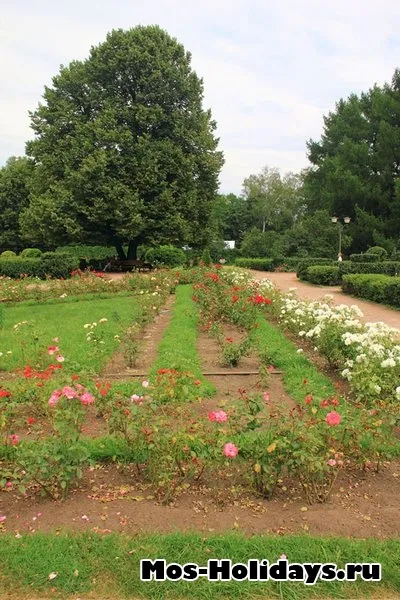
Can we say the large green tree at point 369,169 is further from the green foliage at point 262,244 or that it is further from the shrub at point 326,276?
the shrub at point 326,276

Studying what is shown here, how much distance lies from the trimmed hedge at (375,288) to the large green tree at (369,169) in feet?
61.0

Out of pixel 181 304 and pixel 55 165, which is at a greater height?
pixel 55 165

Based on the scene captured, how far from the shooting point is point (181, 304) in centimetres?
1198

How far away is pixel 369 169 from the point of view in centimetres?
3712

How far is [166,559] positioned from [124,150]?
2358cm

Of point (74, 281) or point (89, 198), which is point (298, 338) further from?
point (89, 198)

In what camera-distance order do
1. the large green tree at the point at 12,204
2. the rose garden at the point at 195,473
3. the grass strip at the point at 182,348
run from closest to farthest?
the rose garden at the point at 195,473, the grass strip at the point at 182,348, the large green tree at the point at 12,204

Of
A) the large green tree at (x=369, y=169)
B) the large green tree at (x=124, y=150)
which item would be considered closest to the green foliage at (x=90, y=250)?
the large green tree at (x=124, y=150)

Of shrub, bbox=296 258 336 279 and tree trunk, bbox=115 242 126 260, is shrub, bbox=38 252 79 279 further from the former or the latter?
shrub, bbox=296 258 336 279

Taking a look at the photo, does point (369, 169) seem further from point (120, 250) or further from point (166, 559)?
point (166, 559)

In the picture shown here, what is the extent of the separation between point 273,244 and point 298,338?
87.6ft

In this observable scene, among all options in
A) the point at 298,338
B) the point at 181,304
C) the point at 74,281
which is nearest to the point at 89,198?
the point at 74,281

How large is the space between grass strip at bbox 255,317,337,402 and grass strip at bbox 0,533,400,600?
5.02 feet

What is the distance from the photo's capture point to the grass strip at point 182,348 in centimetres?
548
